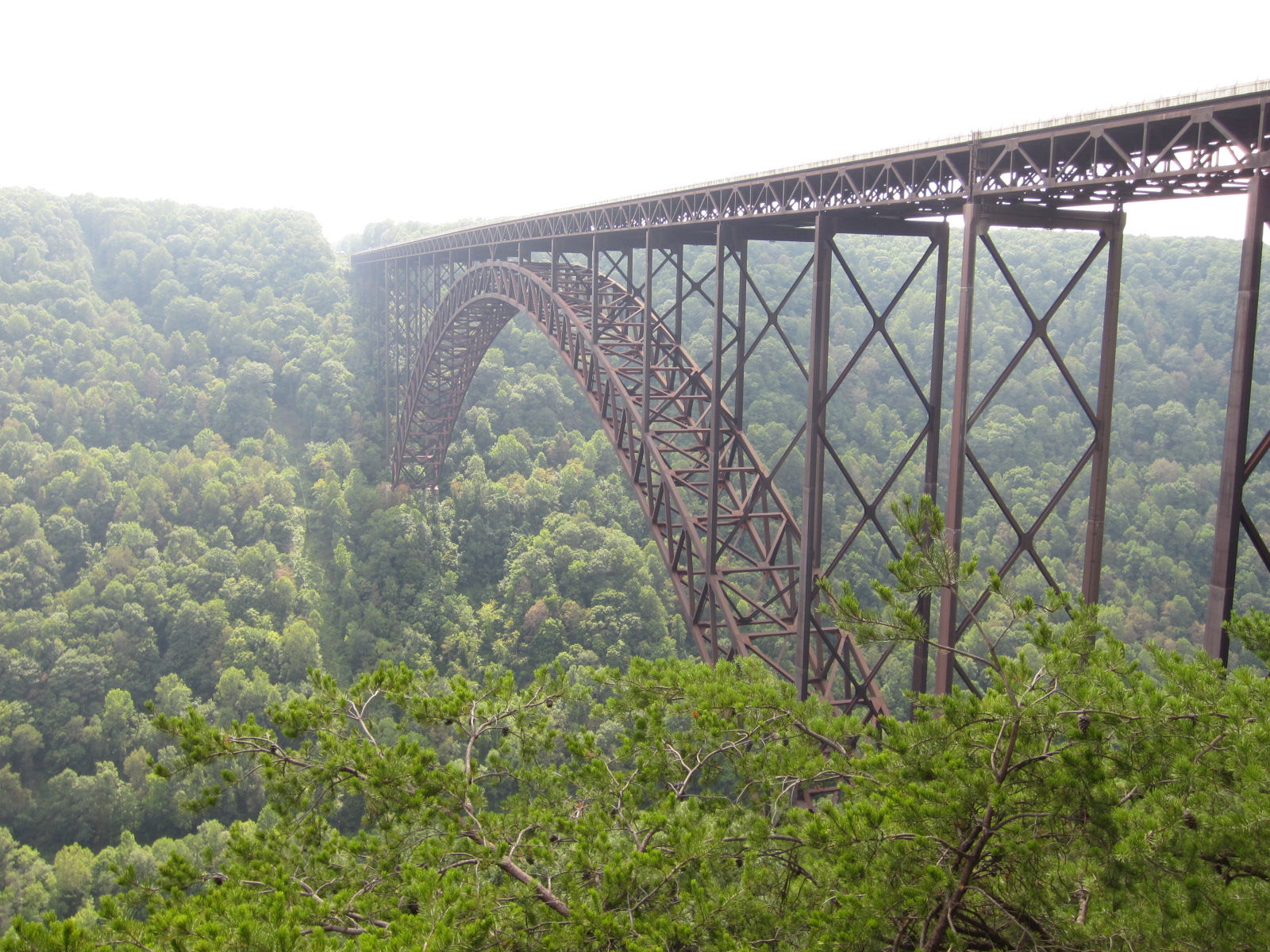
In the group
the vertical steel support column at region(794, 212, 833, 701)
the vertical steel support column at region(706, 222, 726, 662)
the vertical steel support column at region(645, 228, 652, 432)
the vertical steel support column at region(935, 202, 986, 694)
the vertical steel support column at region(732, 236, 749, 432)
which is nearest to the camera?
the vertical steel support column at region(935, 202, 986, 694)

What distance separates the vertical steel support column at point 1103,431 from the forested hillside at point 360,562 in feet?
10.0

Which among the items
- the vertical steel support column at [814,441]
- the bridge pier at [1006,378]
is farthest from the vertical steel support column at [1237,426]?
the vertical steel support column at [814,441]

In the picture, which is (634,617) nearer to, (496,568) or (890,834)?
(496,568)

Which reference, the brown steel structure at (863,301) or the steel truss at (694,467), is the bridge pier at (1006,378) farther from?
the steel truss at (694,467)

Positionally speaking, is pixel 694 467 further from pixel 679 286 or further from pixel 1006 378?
pixel 1006 378

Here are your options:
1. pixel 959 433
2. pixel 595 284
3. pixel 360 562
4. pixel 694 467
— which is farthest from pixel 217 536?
pixel 959 433

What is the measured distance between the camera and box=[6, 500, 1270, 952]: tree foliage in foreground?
409cm

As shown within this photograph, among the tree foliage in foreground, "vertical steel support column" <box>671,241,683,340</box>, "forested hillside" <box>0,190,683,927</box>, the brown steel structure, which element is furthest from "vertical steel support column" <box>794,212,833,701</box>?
"forested hillside" <box>0,190,683,927</box>

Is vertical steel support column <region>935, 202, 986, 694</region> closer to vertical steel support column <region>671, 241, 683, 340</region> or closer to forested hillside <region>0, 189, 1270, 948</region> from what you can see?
forested hillside <region>0, 189, 1270, 948</region>

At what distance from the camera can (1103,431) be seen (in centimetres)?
792

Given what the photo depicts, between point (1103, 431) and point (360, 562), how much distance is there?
32.7 meters

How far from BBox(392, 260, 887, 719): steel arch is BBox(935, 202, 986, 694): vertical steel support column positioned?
6.41ft

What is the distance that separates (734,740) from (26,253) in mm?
A: 62315

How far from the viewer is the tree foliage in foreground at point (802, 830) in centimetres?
409
